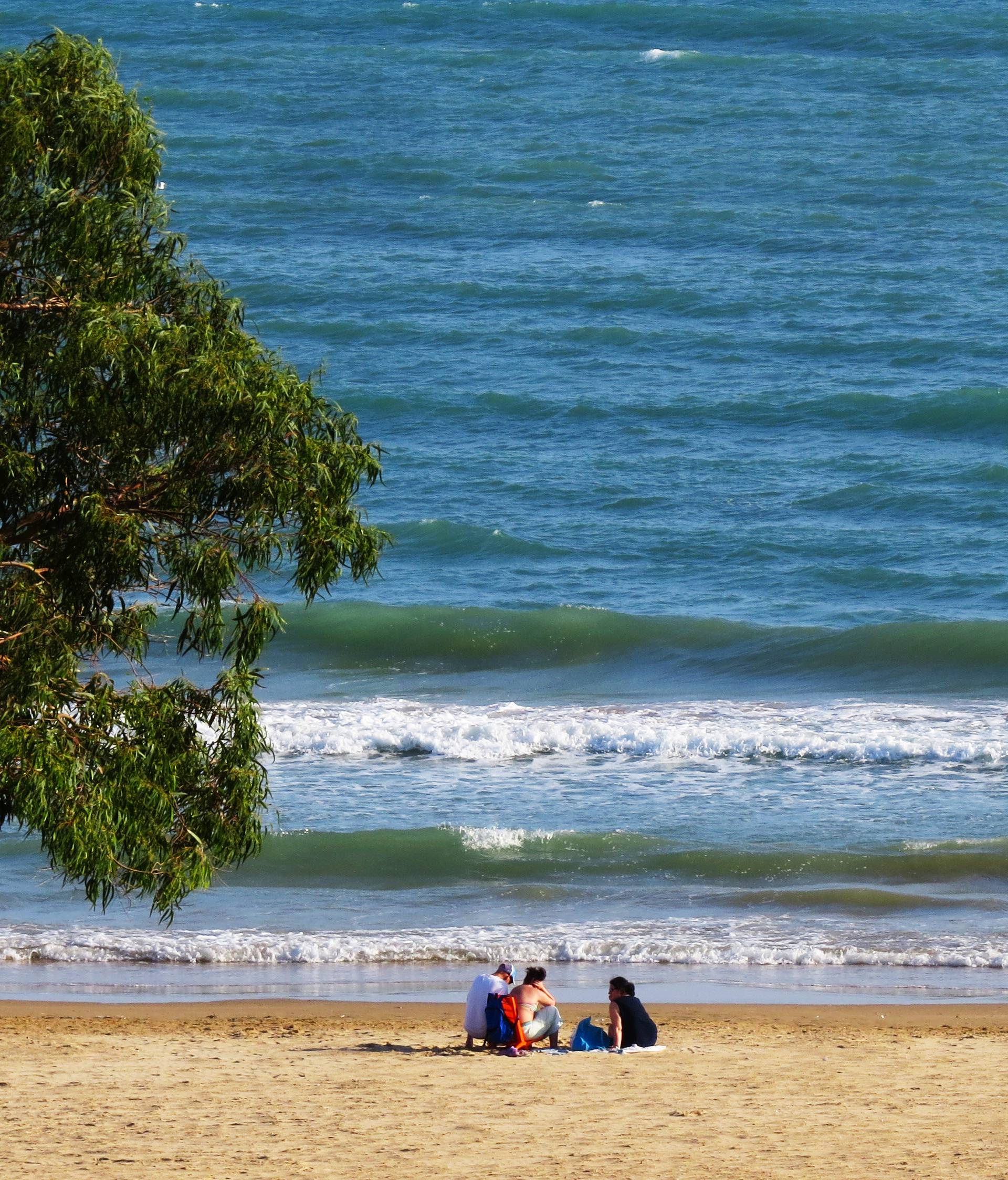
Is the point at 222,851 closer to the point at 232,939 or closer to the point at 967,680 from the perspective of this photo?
the point at 232,939

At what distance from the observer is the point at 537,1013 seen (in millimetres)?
13273

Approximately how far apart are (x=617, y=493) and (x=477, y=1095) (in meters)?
25.7

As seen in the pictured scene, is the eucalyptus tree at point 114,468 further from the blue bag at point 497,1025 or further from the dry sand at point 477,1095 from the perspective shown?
the blue bag at point 497,1025

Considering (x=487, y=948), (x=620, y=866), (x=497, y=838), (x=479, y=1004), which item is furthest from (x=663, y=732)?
(x=479, y=1004)

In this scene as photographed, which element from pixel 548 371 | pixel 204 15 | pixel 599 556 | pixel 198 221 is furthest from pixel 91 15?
pixel 599 556

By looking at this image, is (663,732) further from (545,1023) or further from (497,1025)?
(497,1025)

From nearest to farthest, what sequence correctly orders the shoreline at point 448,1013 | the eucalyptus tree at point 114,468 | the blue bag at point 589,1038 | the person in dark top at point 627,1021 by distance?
the eucalyptus tree at point 114,468 < the person in dark top at point 627,1021 < the blue bag at point 589,1038 < the shoreline at point 448,1013

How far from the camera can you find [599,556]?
112 ft

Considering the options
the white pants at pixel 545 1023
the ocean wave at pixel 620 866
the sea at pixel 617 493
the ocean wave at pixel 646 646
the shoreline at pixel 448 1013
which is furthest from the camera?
the ocean wave at pixel 646 646

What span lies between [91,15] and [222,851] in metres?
61.8

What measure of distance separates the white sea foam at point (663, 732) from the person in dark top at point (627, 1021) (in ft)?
35.2

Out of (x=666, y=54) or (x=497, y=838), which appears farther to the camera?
(x=666, y=54)

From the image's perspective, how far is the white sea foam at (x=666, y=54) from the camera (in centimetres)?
5953

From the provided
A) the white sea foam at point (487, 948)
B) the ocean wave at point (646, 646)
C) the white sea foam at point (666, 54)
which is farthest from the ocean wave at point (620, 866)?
the white sea foam at point (666, 54)
